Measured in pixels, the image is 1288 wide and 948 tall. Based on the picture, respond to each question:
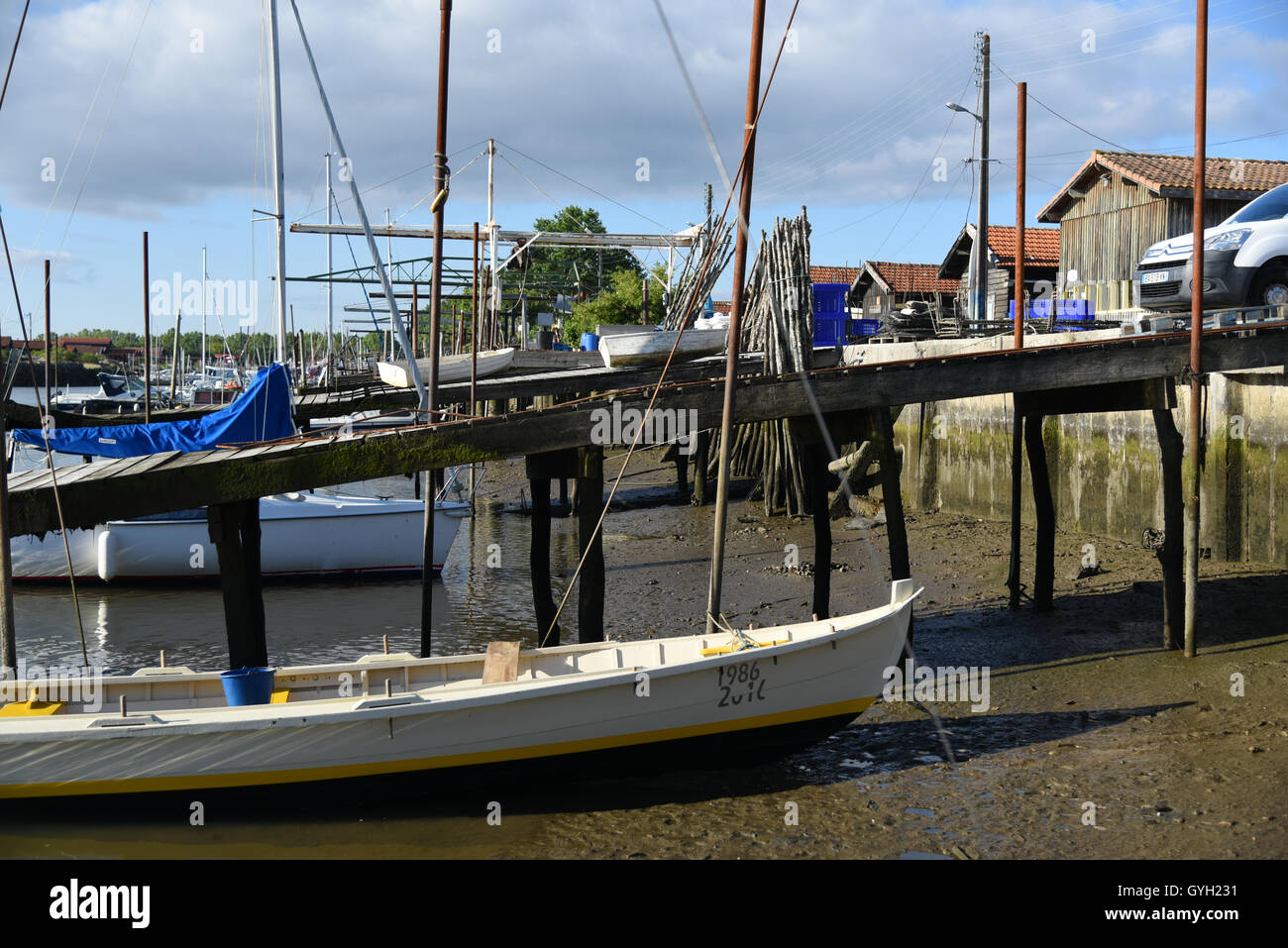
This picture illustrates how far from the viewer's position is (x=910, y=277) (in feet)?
148

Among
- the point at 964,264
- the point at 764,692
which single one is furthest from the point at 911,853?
the point at 964,264

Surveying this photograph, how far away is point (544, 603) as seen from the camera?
13094mm

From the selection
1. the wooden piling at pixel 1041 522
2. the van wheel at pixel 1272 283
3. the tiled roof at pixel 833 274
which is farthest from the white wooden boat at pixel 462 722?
the tiled roof at pixel 833 274

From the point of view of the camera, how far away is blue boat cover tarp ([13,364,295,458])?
15.5 meters

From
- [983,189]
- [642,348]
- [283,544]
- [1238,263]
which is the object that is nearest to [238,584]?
[642,348]

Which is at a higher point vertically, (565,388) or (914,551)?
(565,388)

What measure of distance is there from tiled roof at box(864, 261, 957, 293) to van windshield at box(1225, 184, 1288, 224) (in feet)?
91.8

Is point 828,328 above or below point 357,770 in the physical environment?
above

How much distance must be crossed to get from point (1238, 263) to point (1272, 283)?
51cm

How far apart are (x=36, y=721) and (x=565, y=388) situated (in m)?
10.6

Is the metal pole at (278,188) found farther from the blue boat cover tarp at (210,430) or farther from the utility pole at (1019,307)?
the utility pole at (1019,307)

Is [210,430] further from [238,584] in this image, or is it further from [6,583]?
[6,583]
